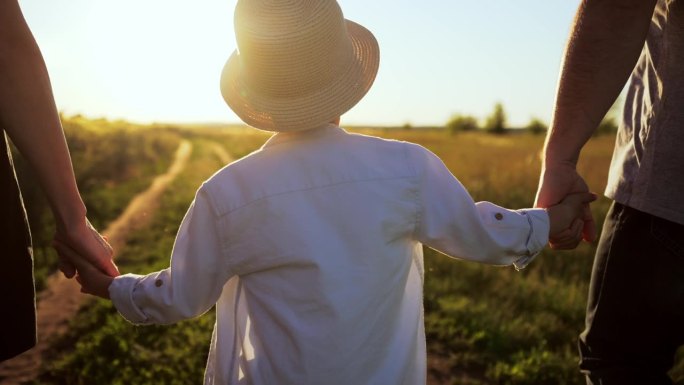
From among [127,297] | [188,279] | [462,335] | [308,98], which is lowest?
[462,335]

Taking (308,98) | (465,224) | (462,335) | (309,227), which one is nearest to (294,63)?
(308,98)

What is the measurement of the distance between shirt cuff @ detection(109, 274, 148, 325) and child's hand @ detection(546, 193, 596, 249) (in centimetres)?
135

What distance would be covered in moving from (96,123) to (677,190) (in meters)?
15.1

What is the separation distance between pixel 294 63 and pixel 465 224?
0.67 meters

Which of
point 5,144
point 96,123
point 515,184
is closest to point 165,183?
point 96,123

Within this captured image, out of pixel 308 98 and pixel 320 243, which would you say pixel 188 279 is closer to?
pixel 320 243

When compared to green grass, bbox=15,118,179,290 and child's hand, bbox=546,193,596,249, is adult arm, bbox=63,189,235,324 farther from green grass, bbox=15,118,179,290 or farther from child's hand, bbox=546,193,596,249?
green grass, bbox=15,118,179,290

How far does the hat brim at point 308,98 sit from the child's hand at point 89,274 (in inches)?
28.4

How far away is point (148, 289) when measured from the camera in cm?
184

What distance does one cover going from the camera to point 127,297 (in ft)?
6.24

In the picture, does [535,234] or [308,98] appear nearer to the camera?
[308,98]

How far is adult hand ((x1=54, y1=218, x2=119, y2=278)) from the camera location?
2.05 m

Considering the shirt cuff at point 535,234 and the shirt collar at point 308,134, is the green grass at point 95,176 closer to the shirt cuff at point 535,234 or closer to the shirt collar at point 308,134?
the shirt collar at point 308,134

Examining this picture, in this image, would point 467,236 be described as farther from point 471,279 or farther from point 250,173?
point 471,279
